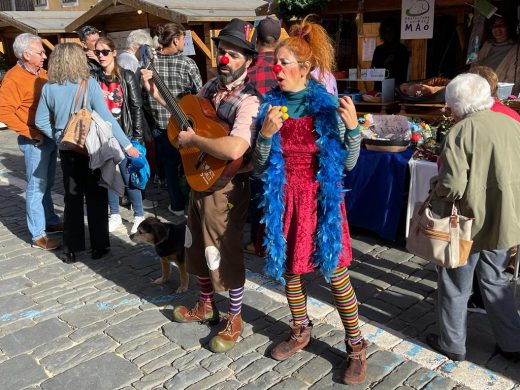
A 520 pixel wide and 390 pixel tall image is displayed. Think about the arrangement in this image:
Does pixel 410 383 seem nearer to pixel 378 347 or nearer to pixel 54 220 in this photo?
pixel 378 347

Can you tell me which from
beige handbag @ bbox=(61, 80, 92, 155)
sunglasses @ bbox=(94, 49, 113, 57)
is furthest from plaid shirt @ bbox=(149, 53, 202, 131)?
beige handbag @ bbox=(61, 80, 92, 155)

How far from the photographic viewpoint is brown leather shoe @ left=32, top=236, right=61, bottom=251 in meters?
5.11

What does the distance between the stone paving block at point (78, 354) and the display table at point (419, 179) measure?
2.81m

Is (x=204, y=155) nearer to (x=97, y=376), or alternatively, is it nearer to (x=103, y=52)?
(x=97, y=376)

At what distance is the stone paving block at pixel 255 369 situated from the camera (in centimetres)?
300

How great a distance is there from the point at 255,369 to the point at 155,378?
0.60 meters

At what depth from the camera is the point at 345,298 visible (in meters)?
2.81

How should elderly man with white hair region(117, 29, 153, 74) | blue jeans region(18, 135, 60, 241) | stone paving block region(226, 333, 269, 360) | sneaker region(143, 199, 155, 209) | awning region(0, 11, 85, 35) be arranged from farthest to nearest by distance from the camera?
awning region(0, 11, 85, 35), sneaker region(143, 199, 155, 209), elderly man with white hair region(117, 29, 153, 74), blue jeans region(18, 135, 60, 241), stone paving block region(226, 333, 269, 360)

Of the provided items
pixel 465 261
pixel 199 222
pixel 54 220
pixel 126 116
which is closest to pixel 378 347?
pixel 465 261

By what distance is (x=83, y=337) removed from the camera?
350 cm

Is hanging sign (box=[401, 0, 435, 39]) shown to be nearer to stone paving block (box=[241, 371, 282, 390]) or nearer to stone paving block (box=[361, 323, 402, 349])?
stone paving block (box=[361, 323, 402, 349])

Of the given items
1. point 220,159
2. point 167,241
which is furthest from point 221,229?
point 167,241

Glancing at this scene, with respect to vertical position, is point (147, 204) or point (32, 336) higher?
point (147, 204)

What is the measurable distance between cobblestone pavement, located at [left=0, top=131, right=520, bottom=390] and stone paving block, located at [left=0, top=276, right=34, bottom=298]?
17mm
